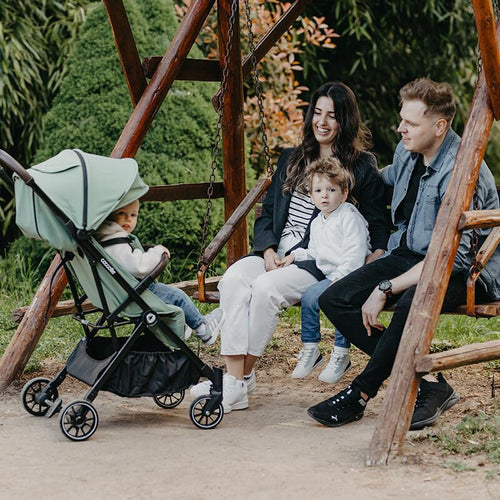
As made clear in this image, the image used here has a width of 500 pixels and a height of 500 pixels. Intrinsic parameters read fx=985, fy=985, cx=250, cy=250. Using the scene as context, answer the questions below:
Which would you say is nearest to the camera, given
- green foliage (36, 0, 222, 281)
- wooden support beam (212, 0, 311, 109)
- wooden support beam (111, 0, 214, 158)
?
wooden support beam (111, 0, 214, 158)

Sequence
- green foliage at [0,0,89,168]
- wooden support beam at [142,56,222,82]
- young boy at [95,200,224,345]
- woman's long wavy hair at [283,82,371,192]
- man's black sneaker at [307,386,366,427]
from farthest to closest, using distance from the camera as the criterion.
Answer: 1. green foliage at [0,0,89,168]
2. wooden support beam at [142,56,222,82]
3. woman's long wavy hair at [283,82,371,192]
4. man's black sneaker at [307,386,366,427]
5. young boy at [95,200,224,345]

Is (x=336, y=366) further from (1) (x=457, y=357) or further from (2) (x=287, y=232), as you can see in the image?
(1) (x=457, y=357)

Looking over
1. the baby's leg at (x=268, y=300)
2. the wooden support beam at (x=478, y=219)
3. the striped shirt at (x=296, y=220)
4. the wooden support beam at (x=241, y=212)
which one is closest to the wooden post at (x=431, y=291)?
the wooden support beam at (x=478, y=219)

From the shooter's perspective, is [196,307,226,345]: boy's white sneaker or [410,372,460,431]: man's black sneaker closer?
[410,372,460,431]: man's black sneaker

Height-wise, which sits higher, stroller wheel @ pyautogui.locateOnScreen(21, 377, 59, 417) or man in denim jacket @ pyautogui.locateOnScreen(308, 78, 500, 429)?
man in denim jacket @ pyautogui.locateOnScreen(308, 78, 500, 429)

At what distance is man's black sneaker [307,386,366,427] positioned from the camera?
4.43 metres

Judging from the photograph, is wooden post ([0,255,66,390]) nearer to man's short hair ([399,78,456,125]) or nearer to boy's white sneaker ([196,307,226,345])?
boy's white sneaker ([196,307,226,345])

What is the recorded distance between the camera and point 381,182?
5062 millimetres

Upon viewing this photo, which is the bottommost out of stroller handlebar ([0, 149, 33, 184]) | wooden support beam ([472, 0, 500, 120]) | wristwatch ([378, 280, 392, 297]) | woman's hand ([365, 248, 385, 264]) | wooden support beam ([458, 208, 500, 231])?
wristwatch ([378, 280, 392, 297])

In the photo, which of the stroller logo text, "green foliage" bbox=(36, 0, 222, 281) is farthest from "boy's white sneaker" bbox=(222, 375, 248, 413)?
"green foliage" bbox=(36, 0, 222, 281)

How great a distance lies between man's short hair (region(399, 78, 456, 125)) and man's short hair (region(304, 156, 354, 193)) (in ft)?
1.74

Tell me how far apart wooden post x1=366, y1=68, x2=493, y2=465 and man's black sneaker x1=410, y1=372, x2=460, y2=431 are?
48 centimetres

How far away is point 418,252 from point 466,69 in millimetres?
7259

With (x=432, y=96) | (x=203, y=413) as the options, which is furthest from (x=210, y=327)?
(x=432, y=96)
